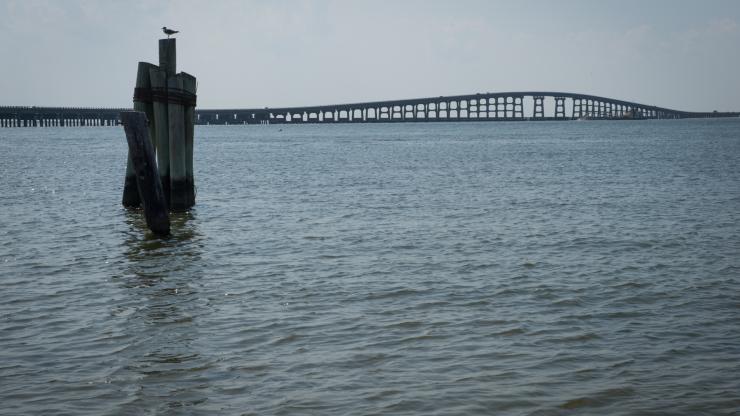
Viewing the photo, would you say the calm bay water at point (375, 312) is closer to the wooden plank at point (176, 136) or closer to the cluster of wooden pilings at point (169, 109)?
the wooden plank at point (176, 136)

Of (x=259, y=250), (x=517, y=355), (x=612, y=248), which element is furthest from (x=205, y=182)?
(x=517, y=355)

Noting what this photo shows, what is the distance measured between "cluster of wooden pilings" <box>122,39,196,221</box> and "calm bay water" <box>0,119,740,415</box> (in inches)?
53.7

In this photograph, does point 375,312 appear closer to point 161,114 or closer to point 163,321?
point 163,321

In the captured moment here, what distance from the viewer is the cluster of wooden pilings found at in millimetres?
20203

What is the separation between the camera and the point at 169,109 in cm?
2028

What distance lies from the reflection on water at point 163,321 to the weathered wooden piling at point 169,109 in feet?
7.15

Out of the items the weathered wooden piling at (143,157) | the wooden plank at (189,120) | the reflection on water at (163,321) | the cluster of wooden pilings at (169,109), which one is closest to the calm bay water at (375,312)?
the reflection on water at (163,321)

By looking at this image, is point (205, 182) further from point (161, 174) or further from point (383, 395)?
point (383, 395)

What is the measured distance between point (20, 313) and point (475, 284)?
21.1ft

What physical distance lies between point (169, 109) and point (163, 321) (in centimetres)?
993

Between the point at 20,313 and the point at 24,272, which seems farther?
the point at 24,272

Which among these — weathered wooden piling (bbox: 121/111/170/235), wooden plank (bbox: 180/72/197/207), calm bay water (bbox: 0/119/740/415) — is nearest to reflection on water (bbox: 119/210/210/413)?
calm bay water (bbox: 0/119/740/415)

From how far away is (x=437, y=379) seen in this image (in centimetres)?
865

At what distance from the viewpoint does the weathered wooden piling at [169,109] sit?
795 inches
